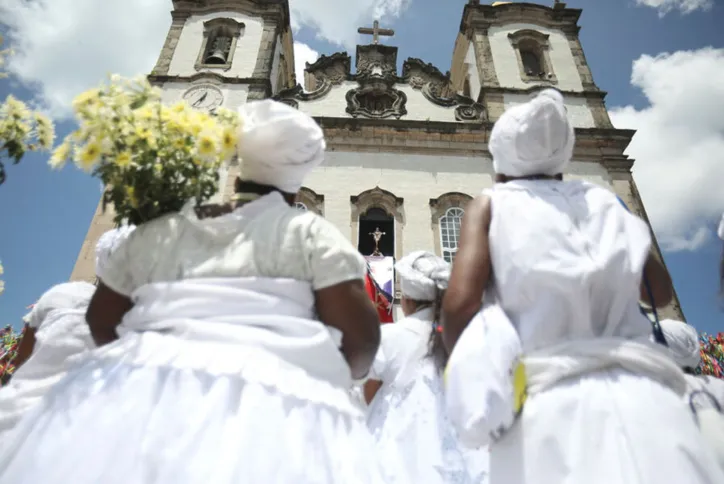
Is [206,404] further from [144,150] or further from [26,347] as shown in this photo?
[26,347]

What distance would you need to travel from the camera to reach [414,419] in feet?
9.25

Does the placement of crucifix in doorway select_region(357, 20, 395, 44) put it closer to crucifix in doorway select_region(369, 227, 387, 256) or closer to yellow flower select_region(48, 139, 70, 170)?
crucifix in doorway select_region(369, 227, 387, 256)

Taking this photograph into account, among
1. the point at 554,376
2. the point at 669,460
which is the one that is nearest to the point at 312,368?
the point at 554,376

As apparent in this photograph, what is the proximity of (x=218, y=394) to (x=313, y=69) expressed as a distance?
52.4 ft

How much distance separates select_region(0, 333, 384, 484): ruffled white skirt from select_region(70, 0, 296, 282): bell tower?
1095cm

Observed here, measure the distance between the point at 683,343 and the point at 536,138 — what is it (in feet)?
7.68

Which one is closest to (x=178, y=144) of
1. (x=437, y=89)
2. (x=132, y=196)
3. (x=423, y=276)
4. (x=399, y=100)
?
(x=132, y=196)

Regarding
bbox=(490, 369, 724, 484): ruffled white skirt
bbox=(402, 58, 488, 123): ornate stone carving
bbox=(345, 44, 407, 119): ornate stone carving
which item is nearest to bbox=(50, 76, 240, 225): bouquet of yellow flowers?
bbox=(490, 369, 724, 484): ruffled white skirt

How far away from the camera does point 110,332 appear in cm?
159

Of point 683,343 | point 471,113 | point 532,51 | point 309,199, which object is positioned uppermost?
point 532,51

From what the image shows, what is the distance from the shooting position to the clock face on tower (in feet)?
45.2

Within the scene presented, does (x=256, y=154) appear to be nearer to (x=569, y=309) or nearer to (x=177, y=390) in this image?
(x=177, y=390)

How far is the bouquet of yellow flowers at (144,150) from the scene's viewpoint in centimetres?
158

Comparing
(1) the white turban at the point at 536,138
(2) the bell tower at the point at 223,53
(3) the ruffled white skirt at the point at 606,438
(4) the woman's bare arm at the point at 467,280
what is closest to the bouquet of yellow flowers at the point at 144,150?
(4) the woman's bare arm at the point at 467,280
